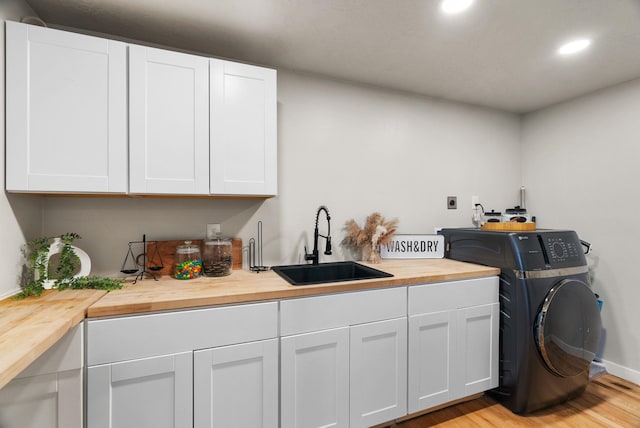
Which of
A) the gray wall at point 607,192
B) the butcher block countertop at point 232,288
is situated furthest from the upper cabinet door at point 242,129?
the gray wall at point 607,192

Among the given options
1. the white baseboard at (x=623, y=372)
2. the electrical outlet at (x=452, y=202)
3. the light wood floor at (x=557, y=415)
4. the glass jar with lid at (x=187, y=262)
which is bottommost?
the light wood floor at (x=557, y=415)

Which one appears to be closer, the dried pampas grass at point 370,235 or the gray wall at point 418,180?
the gray wall at point 418,180

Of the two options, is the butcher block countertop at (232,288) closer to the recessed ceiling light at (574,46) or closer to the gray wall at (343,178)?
the gray wall at (343,178)

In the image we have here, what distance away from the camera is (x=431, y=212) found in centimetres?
269

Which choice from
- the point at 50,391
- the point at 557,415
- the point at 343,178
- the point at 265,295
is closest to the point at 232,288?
the point at 265,295

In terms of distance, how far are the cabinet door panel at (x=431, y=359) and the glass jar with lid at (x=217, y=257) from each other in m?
1.13

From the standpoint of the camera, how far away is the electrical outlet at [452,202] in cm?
276

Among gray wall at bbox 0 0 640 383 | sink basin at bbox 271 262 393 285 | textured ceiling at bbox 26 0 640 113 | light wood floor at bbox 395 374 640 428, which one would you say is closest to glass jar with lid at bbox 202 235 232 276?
gray wall at bbox 0 0 640 383

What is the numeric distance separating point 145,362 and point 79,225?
0.94 meters

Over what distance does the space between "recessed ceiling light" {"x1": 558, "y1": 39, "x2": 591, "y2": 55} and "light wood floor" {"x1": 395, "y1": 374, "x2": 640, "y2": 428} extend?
89.7 inches

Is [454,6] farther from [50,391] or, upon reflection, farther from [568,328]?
[50,391]

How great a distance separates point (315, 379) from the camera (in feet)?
5.03

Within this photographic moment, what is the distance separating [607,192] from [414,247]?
160 cm

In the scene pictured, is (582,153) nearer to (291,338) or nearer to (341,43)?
(341,43)
